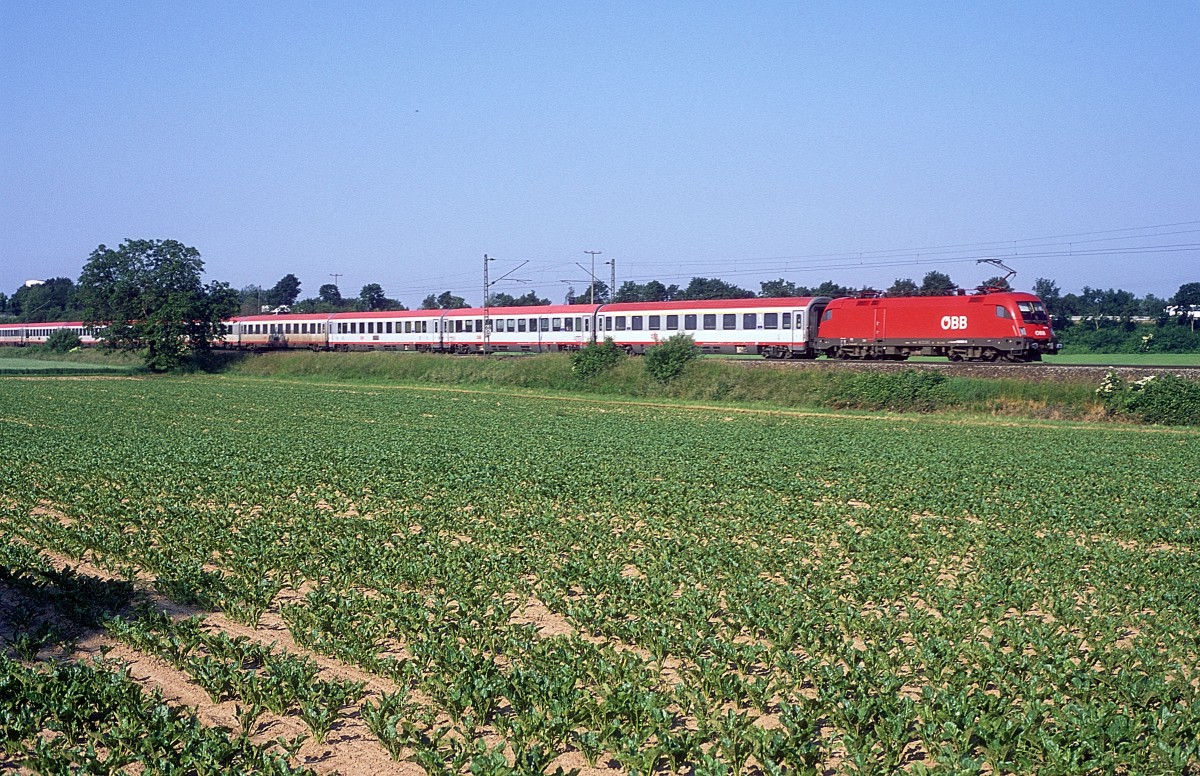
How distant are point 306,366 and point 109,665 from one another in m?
61.4

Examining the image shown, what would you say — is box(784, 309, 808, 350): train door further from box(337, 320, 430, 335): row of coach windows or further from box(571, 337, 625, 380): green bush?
box(337, 320, 430, 335): row of coach windows

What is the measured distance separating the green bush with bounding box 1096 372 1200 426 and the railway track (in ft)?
2.15

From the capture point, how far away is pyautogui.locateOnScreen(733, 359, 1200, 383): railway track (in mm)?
35969

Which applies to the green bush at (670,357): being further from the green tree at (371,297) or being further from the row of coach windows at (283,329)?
the green tree at (371,297)

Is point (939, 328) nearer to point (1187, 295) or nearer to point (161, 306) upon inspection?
point (161, 306)

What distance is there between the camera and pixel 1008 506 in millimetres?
17172

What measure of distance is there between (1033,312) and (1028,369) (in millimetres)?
6102

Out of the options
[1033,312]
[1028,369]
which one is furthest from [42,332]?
[1028,369]

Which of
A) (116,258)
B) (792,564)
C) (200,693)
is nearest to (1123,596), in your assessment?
(792,564)

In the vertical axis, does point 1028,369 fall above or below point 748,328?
below

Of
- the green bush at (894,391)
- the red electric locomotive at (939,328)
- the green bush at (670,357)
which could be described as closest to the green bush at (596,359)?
the green bush at (670,357)

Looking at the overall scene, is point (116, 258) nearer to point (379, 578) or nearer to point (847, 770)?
point (379, 578)

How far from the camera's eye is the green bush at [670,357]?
47438mm

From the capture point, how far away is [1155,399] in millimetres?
34094
